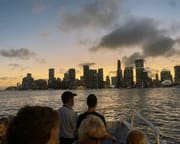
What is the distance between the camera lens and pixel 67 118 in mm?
6977

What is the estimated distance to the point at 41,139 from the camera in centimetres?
212

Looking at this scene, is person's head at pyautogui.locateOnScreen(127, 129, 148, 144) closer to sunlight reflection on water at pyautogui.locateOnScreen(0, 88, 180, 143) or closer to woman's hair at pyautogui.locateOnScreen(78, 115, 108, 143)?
woman's hair at pyautogui.locateOnScreen(78, 115, 108, 143)

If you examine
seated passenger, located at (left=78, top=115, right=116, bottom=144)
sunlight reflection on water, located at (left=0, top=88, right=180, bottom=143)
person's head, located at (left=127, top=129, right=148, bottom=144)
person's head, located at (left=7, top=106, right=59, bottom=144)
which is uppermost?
person's head, located at (left=7, top=106, right=59, bottom=144)

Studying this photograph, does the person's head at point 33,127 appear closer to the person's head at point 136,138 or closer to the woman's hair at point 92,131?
the woman's hair at point 92,131

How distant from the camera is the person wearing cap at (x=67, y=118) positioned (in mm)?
6973

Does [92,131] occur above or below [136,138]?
above

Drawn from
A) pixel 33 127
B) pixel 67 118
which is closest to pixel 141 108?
pixel 67 118

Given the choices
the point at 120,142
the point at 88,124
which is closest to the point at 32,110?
the point at 88,124

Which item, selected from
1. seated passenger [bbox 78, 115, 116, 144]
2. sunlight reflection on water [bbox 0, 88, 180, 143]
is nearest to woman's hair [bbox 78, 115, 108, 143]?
seated passenger [bbox 78, 115, 116, 144]

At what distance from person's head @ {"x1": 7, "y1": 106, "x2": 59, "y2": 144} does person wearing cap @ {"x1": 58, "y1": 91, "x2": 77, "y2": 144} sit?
4.70 metres

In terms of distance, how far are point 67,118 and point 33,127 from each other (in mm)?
4912

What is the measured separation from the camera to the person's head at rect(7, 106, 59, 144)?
2.10 meters

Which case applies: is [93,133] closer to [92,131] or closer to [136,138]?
[92,131]

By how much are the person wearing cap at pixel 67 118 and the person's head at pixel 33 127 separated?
470 centimetres
